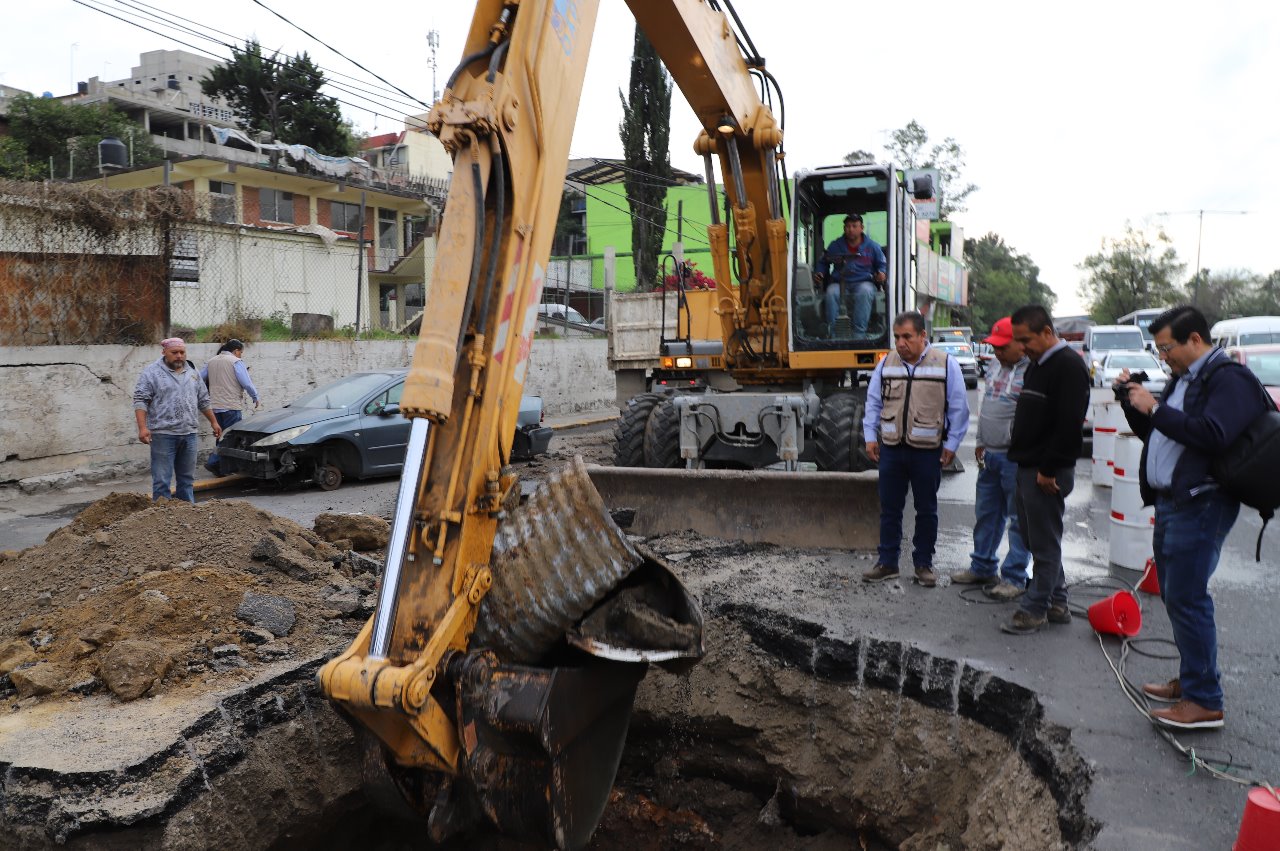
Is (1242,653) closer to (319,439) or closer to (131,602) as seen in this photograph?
(131,602)

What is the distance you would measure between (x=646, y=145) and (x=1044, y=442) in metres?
23.9

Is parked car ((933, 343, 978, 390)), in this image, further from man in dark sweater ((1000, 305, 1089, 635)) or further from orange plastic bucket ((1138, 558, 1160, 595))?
man in dark sweater ((1000, 305, 1089, 635))

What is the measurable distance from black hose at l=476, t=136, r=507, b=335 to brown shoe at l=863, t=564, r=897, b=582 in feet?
11.8

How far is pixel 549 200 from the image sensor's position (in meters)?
3.50

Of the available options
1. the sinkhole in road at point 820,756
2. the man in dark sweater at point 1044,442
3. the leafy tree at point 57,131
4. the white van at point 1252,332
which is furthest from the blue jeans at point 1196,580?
the leafy tree at point 57,131

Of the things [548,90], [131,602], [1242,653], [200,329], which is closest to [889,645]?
[1242,653]

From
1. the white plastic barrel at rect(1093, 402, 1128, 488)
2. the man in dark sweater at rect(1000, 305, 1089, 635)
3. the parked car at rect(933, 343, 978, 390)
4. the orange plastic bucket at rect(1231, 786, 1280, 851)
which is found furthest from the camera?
the parked car at rect(933, 343, 978, 390)

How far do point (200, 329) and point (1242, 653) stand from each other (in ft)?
41.5

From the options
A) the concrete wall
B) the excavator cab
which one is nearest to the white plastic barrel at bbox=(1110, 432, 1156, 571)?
the excavator cab

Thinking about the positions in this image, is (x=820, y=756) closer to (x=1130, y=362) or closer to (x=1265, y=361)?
(x=1265, y=361)

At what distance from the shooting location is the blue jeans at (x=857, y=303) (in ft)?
27.6

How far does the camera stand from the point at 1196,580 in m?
3.57

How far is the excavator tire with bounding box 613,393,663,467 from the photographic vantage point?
9188mm

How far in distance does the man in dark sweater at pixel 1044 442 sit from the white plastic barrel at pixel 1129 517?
5.84ft
